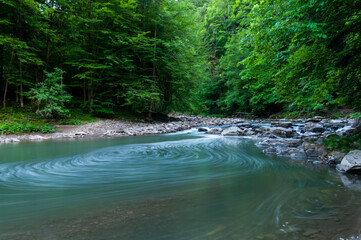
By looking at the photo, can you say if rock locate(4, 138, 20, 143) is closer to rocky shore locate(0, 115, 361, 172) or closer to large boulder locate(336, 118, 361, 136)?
rocky shore locate(0, 115, 361, 172)

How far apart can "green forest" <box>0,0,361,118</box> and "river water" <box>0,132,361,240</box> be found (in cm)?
303

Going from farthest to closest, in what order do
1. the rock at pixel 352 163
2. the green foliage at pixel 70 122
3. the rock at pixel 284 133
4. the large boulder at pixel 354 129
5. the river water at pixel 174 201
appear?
the green foliage at pixel 70 122 < the rock at pixel 284 133 < the large boulder at pixel 354 129 < the rock at pixel 352 163 < the river water at pixel 174 201

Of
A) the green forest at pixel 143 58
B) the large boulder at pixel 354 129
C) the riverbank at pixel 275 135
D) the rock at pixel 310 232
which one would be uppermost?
the green forest at pixel 143 58

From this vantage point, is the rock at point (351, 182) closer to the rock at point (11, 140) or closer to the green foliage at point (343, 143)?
the green foliage at point (343, 143)

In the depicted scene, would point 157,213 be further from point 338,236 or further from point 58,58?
point 58,58

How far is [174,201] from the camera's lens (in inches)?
110

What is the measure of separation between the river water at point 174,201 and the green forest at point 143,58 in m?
3.03

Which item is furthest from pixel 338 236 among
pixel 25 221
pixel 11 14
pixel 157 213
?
pixel 11 14

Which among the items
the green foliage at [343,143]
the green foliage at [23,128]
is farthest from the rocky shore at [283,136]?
the green foliage at [23,128]

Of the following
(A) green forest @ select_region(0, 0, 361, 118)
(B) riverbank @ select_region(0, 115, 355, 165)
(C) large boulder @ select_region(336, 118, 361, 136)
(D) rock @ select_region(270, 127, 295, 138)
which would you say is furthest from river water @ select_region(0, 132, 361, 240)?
(D) rock @ select_region(270, 127, 295, 138)

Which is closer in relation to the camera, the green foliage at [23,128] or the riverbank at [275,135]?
the riverbank at [275,135]

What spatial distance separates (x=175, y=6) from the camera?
696 inches

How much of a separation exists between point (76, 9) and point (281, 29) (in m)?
18.0

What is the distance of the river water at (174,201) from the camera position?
2.01 metres
